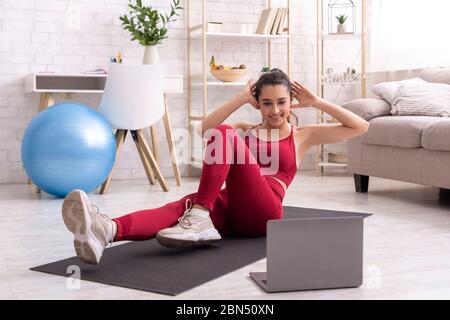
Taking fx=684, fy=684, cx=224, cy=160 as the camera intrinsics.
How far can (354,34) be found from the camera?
5570mm

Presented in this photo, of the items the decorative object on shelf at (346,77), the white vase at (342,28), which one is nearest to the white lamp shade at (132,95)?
the decorative object on shelf at (346,77)

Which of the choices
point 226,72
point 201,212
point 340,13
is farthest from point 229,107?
point 340,13

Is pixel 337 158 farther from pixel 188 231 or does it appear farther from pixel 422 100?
pixel 188 231

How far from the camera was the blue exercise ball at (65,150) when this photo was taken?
391 centimetres

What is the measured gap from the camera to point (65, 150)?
3.90 metres

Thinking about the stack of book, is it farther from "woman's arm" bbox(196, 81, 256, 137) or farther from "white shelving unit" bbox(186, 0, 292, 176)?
"woman's arm" bbox(196, 81, 256, 137)

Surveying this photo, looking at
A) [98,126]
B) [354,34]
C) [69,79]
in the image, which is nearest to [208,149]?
[98,126]

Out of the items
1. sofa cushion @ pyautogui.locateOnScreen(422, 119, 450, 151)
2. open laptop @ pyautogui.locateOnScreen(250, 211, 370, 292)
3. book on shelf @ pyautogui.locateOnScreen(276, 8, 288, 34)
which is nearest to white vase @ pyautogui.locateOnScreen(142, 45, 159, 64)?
book on shelf @ pyautogui.locateOnScreen(276, 8, 288, 34)

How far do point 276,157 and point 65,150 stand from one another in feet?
5.21

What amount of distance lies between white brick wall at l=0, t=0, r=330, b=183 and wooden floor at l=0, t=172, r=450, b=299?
1.15 feet

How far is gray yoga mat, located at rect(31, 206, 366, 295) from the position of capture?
2127mm

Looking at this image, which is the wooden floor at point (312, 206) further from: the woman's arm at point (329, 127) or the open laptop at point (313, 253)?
A: the woman's arm at point (329, 127)

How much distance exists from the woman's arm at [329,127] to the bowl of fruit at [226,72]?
2.41 metres
